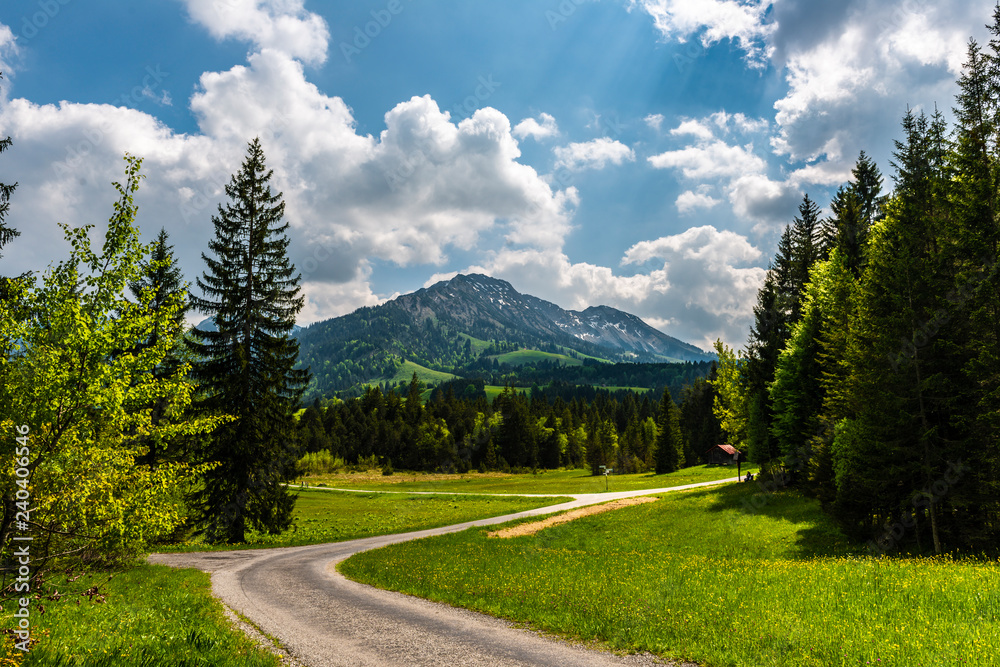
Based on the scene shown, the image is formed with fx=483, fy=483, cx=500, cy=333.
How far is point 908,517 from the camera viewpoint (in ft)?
71.0

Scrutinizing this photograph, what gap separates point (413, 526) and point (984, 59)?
40.3 metres

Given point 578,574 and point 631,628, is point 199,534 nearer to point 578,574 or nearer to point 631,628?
point 578,574

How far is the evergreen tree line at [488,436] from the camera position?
10638cm

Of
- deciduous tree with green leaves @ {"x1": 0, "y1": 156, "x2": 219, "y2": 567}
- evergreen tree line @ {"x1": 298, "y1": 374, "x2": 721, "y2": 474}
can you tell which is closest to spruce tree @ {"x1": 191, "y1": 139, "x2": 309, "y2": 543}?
deciduous tree with green leaves @ {"x1": 0, "y1": 156, "x2": 219, "y2": 567}

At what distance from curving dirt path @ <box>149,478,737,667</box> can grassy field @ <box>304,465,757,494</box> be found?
1899 inches

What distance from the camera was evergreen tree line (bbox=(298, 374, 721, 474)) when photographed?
349ft

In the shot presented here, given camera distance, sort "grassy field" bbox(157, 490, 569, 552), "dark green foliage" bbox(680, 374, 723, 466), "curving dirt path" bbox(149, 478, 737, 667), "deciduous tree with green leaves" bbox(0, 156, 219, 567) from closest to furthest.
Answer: "deciduous tree with green leaves" bbox(0, 156, 219, 567)
"curving dirt path" bbox(149, 478, 737, 667)
"grassy field" bbox(157, 490, 569, 552)
"dark green foliage" bbox(680, 374, 723, 466)

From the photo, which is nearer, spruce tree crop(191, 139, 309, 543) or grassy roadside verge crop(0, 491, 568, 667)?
grassy roadside verge crop(0, 491, 568, 667)

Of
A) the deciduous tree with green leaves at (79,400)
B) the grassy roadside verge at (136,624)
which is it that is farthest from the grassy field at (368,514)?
the deciduous tree with green leaves at (79,400)

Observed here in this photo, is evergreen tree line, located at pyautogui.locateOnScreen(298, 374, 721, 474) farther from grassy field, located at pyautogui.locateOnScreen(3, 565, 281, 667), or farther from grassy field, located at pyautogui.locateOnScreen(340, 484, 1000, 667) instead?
grassy field, located at pyautogui.locateOnScreen(3, 565, 281, 667)

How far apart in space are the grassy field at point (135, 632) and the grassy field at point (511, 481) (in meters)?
52.6

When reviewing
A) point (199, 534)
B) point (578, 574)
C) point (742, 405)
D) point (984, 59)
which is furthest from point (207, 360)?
point (742, 405)

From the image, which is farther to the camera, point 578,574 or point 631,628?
point 578,574

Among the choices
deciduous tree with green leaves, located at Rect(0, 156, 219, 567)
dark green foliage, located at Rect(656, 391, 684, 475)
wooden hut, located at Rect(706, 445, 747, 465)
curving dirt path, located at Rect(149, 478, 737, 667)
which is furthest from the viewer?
dark green foliage, located at Rect(656, 391, 684, 475)
